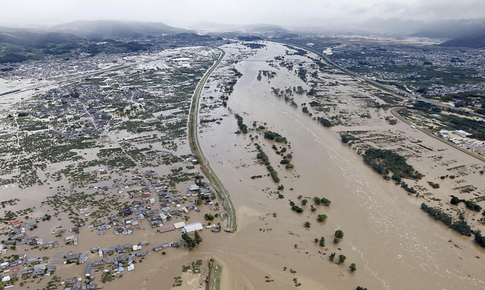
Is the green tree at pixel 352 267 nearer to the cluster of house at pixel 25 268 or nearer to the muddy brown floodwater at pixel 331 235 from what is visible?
the muddy brown floodwater at pixel 331 235

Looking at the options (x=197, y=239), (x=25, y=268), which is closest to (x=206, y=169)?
(x=197, y=239)

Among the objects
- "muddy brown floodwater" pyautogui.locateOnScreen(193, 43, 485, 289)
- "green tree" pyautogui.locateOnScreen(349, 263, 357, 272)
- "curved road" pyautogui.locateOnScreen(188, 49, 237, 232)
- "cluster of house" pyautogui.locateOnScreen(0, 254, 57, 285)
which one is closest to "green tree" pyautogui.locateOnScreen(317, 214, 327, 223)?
"muddy brown floodwater" pyautogui.locateOnScreen(193, 43, 485, 289)

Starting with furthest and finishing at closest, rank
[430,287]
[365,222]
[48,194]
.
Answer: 1. [48,194]
2. [365,222]
3. [430,287]

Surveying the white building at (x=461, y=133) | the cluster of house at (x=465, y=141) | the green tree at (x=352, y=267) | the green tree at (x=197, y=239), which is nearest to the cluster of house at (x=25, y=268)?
the green tree at (x=197, y=239)

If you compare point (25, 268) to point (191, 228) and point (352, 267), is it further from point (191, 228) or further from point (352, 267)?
point (352, 267)

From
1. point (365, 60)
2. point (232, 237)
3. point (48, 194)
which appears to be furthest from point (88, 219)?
point (365, 60)

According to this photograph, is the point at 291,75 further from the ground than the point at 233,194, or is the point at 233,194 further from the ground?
the point at 291,75

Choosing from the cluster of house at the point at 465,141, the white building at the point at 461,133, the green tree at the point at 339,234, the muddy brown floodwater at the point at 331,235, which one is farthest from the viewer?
the white building at the point at 461,133

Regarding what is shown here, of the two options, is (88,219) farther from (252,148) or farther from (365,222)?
(365,222)
